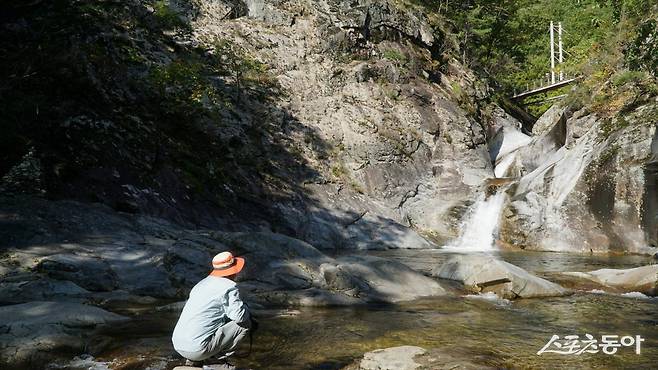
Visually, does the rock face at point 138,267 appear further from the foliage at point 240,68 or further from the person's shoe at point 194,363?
the foliage at point 240,68

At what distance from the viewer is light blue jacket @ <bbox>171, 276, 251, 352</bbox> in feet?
15.4

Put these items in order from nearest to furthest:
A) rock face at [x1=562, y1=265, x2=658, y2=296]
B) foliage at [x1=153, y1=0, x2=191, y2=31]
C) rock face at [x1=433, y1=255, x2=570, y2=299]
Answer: rock face at [x1=433, y1=255, x2=570, y2=299] < rock face at [x1=562, y1=265, x2=658, y2=296] < foliage at [x1=153, y1=0, x2=191, y2=31]

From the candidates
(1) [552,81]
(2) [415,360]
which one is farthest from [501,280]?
(1) [552,81]

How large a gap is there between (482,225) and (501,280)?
12.0m

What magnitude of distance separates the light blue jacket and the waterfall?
1668 cm

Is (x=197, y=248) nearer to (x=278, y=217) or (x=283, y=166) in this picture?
(x=278, y=217)

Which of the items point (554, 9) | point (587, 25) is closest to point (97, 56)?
point (587, 25)

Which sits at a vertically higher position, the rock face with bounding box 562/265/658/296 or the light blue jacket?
the light blue jacket

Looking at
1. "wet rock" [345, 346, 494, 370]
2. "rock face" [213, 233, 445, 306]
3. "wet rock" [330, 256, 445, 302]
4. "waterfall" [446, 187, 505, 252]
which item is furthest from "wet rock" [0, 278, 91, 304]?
"waterfall" [446, 187, 505, 252]

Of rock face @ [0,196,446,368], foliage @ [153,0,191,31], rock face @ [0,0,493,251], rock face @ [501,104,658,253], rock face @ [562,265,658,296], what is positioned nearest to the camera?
rock face @ [0,196,446,368]

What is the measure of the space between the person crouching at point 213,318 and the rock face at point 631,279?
362 inches

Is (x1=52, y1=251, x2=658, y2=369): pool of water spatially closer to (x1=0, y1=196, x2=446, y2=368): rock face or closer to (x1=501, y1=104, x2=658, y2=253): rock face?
(x1=0, y1=196, x2=446, y2=368): rock face

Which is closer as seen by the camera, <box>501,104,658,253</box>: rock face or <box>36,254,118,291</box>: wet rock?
<box>36,254,118,291</box>: wet rock

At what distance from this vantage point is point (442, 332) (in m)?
7.11
